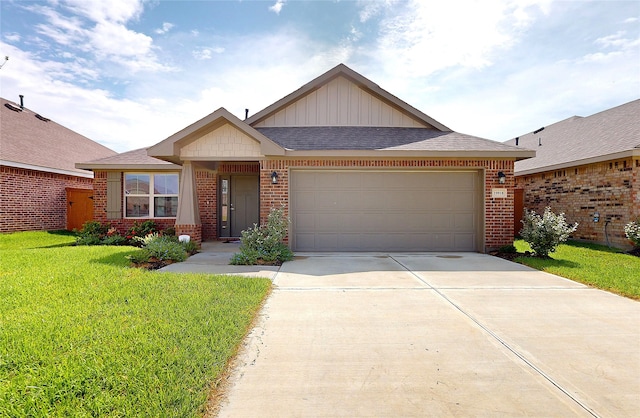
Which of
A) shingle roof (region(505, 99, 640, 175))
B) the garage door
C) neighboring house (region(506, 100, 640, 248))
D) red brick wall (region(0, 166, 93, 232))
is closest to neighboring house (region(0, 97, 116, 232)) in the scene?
red brick wall (region(0, 166, 93, 232))

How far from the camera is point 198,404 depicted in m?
2.18

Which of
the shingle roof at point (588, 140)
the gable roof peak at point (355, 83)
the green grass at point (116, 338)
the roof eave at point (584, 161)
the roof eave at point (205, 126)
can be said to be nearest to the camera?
the green grass at point (116, 338)

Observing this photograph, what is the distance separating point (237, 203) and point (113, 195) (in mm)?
4286

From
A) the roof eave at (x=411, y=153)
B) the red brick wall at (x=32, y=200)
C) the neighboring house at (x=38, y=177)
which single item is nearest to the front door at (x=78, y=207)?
the neighboring house at (x=38, y=177)

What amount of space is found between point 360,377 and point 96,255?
290 inches

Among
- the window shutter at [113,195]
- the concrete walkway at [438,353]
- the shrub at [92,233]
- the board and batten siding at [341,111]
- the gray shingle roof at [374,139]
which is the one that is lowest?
the concrete walkway at [438,353]

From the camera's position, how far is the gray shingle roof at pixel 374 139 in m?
8.52

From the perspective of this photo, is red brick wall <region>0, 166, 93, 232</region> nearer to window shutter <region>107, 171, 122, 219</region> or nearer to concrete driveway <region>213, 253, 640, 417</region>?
window shutter <region>107, 171, 122, 219</region>

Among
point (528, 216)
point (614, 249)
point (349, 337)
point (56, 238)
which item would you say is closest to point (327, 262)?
Result: point (349, 337)

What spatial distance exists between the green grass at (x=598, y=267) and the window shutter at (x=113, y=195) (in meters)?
12.5

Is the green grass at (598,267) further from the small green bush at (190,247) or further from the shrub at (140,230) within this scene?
the shrub at (140,230)

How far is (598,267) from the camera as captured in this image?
673 centimetres

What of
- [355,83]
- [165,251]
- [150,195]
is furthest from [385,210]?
[150,195]

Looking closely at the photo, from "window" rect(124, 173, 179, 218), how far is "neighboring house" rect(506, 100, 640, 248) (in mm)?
13744
